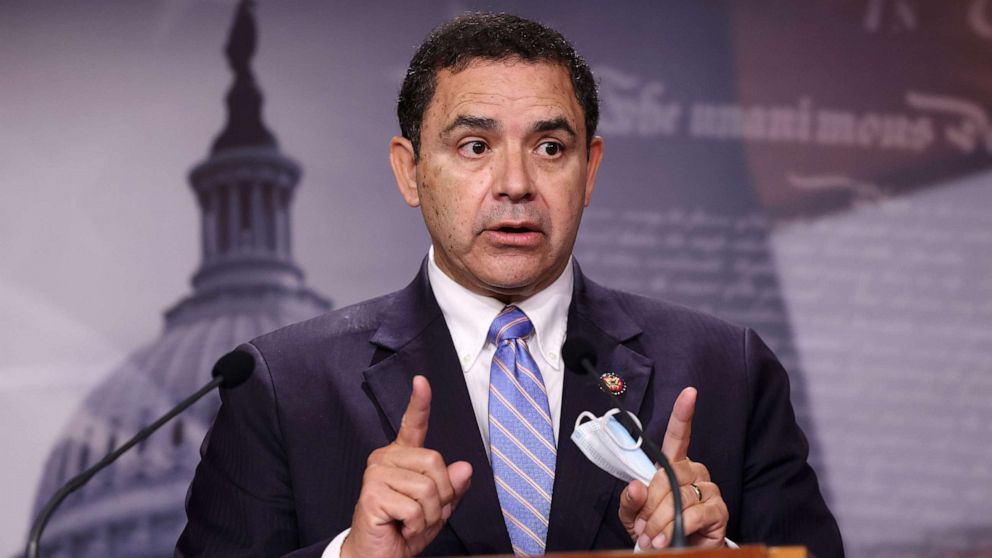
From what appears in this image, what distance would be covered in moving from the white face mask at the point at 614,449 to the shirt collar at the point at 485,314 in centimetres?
37

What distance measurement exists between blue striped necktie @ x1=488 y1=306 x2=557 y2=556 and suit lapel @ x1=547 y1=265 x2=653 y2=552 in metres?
0.02

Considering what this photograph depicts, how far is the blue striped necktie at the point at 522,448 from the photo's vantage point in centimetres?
220

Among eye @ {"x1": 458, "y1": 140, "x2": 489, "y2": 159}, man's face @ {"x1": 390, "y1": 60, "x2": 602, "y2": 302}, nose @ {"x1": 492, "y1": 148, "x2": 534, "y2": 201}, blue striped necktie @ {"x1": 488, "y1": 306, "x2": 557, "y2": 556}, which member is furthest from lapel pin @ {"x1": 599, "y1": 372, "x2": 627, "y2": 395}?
eye @ {"x1": 458, "y1": 140, "x2": 489, "y2": 159}

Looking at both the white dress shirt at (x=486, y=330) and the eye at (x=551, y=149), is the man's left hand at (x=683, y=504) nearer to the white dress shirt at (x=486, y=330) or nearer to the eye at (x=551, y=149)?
the white dress shirt at (x=486, y=330)

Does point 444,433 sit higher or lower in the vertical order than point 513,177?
lower

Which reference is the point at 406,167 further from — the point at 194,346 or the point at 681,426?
the point at 194,346

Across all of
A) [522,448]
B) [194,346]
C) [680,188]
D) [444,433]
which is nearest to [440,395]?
[444,433]

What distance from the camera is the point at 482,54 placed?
2.38 m

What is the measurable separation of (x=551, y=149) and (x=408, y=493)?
0.78m

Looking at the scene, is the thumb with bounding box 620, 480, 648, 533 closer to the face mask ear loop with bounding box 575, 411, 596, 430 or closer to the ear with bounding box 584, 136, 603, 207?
the face mask ear loop with bounding box 575, 411, 596, 430

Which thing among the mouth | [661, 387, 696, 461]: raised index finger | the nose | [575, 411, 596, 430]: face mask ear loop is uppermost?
the nose

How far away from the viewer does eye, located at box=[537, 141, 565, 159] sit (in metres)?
2.35

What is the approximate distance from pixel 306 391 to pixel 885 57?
8.96 ft

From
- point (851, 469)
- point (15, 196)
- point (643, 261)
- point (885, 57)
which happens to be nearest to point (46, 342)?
point (15, 196)
